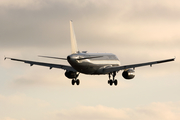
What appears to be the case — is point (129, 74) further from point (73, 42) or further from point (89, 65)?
point (73, 42)

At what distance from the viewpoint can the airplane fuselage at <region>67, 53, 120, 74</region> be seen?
75188mm

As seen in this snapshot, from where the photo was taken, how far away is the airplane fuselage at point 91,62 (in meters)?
75.2

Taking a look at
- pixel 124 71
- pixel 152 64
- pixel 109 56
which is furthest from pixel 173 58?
pixel 109 56

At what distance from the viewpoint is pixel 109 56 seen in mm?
87000

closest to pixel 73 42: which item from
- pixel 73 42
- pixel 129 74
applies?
pixel 73 42

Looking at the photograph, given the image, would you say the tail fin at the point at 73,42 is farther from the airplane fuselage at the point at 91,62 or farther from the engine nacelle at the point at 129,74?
the engine nacelle at the point at 129,74

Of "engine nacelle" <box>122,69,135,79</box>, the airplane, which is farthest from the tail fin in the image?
"engine nacelle" <box>122,69,135,79</box>

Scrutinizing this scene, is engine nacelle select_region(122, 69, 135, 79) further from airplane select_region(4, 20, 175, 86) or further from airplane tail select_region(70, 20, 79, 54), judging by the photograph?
airplane tail select_region(70, 20, 79, 54)

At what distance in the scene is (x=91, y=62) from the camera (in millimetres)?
80000

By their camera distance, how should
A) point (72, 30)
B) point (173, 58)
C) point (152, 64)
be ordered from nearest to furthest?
1. point (173, 58)
2. point (152, 64)
3. point (72, 30)

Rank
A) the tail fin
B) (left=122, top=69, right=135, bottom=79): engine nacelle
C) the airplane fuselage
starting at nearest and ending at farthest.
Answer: the airplane fuselage
the tail fin
(left=122, top=69, right=135, bottom=79): engine nacelle

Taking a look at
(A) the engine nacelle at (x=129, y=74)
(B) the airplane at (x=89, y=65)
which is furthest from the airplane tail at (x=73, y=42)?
(A) the engine nacelle at (x=129, y=74)

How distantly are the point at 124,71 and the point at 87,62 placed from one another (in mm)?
8078

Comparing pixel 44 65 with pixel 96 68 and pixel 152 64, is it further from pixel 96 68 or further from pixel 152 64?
pixel 152 64
